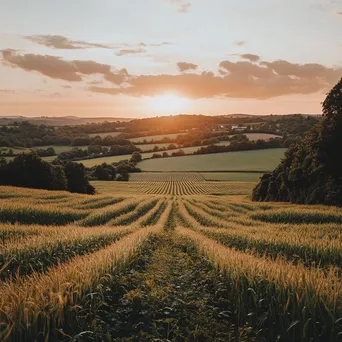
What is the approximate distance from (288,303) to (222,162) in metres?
141

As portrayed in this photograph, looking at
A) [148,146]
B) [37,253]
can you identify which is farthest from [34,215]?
[148,146]

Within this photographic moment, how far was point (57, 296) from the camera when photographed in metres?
5.30

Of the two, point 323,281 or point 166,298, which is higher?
point 323,281

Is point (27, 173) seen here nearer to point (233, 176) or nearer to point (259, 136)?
point (233, 176)

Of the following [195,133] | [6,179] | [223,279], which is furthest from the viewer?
[195,133]

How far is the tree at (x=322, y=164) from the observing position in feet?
144

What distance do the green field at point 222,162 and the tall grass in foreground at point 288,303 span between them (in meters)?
122

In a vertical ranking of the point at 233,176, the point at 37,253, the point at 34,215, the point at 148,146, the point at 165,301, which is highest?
the point at 148,146

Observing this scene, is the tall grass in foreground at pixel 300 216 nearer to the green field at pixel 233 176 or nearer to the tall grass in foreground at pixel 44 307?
the tall grass in foreground at pixel 44 307

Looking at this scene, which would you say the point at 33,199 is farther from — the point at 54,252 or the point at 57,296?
the point at 57,296

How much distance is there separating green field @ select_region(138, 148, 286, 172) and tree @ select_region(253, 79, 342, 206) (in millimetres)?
74568

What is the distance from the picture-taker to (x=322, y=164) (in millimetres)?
45219

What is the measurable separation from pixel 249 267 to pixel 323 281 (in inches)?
69.4

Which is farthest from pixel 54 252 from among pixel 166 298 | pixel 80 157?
pixel 80 157
